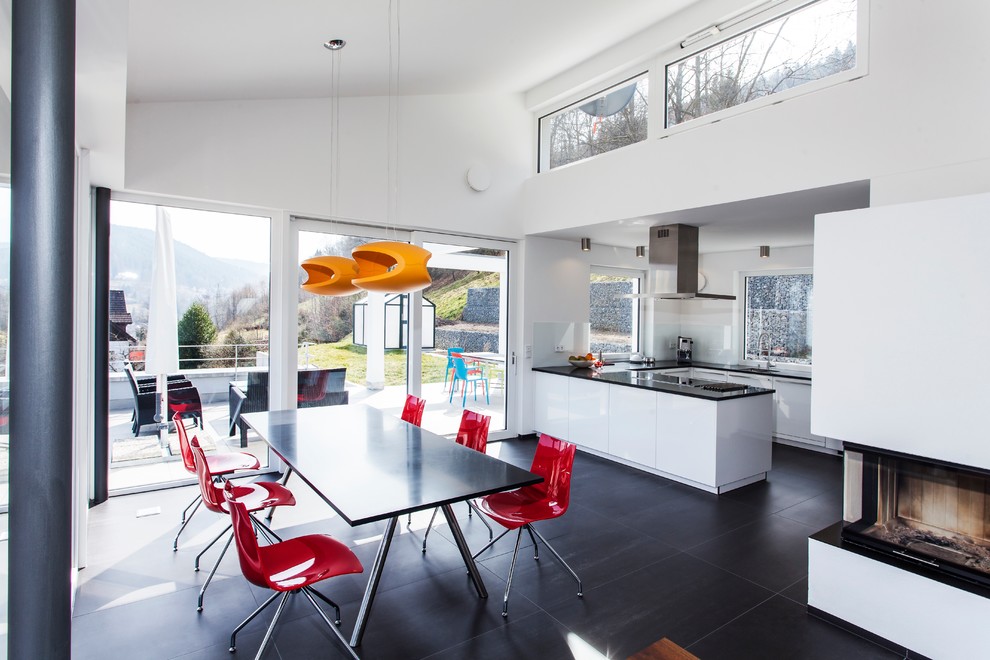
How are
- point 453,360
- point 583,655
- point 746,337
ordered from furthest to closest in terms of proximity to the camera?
A: point 746,337 < point 453,360 < point 583,655

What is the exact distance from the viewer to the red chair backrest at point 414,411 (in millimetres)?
4208

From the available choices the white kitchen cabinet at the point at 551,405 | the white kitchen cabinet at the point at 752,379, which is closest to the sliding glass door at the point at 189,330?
the white kitchen cabinet at the point at 551,405

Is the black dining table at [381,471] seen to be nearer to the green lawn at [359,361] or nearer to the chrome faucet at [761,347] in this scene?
the green lawn at [359,361]

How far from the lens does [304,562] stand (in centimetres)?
229

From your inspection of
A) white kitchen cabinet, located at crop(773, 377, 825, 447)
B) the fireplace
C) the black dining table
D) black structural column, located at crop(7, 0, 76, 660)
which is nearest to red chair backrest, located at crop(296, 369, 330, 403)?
the black dining table

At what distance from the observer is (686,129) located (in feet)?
14.5

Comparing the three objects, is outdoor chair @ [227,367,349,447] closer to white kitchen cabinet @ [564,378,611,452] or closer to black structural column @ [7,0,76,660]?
white kitchen cabinet @ [564,378,611,452]

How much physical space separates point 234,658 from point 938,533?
3155 mm

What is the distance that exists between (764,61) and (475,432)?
11.2 ft

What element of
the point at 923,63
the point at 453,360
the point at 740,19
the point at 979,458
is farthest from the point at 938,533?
the point at 453,360

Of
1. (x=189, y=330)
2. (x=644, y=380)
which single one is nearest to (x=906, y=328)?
(x=644, y=380)

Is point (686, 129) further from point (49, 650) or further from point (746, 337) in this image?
point (49, 650)

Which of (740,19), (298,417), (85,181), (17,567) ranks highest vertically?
(740,19)

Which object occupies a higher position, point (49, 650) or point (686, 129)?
point (686, 129)
